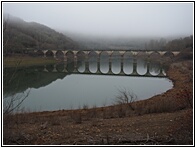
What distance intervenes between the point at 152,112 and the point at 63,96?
7.54 metres

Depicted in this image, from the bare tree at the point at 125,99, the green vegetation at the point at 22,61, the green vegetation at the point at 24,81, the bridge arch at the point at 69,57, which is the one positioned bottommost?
the bare tree at the point at 125,99

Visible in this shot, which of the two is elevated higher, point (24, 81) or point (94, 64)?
point (94, 64)

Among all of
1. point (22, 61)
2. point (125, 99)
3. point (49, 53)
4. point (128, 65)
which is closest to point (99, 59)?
point (128, 65)

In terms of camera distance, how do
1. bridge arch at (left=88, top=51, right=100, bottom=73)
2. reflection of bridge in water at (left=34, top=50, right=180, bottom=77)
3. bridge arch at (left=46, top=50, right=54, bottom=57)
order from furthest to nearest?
bridge arch at (left=46, top=50, right=54, bottom=57), bridge arch at (left=88, top=51, right=100, bottom=73), reflection of bridge in water at (left=34, top=50, right=180, bottom=77)

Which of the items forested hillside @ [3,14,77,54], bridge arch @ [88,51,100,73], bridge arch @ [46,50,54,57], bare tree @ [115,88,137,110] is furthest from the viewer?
bridge arch @ [46,50,54,57]

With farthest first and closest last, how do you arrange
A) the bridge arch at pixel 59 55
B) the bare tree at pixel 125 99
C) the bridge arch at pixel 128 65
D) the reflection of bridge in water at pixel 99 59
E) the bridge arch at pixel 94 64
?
the bridge arch at pixel 59 55 < the bridge arch at pixel 94 64 < the bridge arch at pixel 128 65 < the reflection of bridge in water at pixel 99 59 < the bare tree at pixel 125 99

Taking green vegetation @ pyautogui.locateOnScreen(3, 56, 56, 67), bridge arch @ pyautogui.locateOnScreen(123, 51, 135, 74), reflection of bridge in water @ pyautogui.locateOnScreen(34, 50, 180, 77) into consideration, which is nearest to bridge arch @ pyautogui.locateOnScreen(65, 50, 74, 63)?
reflection of bridge in water @ pyautogui.locateOnScreen(34, 50, 180, 77)

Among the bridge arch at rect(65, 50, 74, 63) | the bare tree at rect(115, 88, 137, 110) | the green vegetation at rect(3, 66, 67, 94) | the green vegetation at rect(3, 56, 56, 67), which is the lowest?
the bare tree at rect(115, 88, 137, 110)

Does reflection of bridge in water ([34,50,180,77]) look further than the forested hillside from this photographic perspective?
Yes

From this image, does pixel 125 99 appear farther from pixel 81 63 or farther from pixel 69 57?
pixel 69 57

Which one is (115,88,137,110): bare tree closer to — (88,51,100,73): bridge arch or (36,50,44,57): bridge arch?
(88,51,100,73): bridge arch

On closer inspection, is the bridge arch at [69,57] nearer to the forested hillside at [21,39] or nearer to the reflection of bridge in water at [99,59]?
the reflection of bridge in water at [99,59]

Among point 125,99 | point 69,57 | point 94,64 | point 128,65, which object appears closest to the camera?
point 125,99

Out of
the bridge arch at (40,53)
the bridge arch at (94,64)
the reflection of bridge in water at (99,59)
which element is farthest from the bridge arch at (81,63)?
the bridge arch at (40,53)
